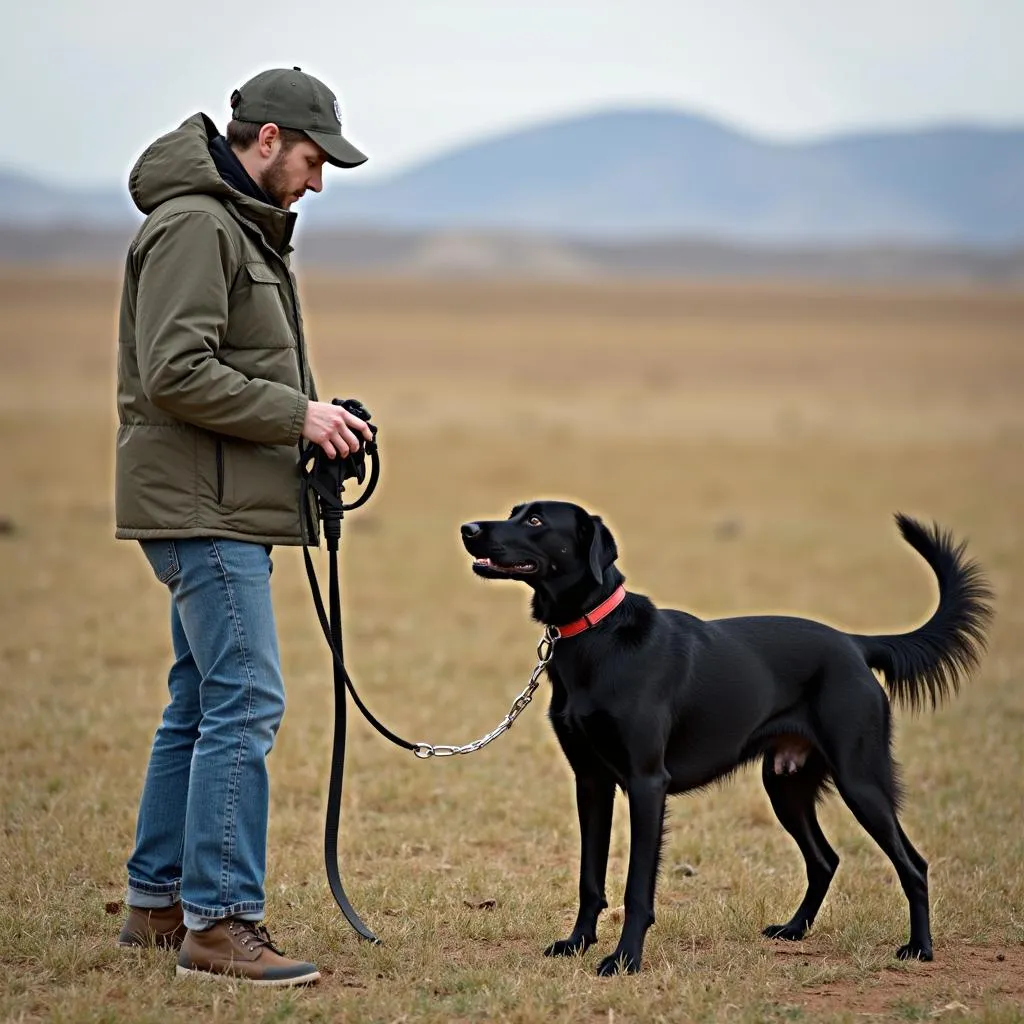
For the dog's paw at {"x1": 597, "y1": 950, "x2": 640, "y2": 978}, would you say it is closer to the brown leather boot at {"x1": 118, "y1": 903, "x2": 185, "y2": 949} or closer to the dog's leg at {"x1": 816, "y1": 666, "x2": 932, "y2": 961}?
the dog's leg at {"x1": 816, "y1": 666, "x2": 932, "y2": 961}

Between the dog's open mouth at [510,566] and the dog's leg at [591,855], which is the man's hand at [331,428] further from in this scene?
the dog's leg at [591,855]

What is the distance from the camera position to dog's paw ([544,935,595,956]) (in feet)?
16.6

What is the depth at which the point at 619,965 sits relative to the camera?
4.80 m

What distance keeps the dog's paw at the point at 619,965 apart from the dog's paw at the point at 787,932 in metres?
0.81

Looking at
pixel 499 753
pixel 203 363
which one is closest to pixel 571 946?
pixel 203 363

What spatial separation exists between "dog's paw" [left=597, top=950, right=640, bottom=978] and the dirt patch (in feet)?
1.71

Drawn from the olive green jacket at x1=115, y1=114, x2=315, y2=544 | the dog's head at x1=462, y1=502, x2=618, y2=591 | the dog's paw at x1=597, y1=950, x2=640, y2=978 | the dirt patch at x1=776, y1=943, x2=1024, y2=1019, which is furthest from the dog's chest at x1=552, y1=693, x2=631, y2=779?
the olive green jacket at x1=115, y1=114, x2=315, y2=544

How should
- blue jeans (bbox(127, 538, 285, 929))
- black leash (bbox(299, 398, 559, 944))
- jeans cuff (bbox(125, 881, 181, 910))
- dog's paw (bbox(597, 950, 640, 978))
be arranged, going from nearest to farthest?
blue jeans (bbox(127, 538, 285, 929))
black leash (bbox(299, 398, 559, 944))
dog's paw (bbox(597, 950, 640, 978))
jeans cuff (bbox(125, 881, 181, 910))

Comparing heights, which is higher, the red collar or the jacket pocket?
the jacket pocket

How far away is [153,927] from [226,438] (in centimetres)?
168

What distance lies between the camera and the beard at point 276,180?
4586 mm

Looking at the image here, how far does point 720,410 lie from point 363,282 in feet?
205

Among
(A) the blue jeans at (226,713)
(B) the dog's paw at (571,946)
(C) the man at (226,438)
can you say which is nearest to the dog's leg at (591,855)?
(B) the dog's paw at (571,946)

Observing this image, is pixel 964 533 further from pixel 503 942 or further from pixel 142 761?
pixel 503 942
